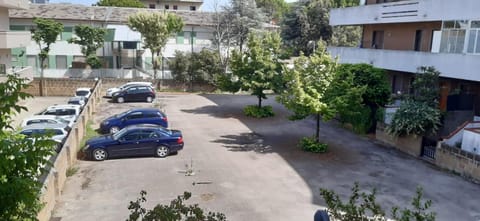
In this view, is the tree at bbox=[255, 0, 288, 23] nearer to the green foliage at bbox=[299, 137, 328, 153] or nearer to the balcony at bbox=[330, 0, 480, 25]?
the balcony at bbox=[330, 0, 480, 25]

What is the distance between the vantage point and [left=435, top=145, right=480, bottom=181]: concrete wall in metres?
16.4

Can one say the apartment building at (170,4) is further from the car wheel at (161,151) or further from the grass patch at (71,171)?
the grass patch at (71,171)

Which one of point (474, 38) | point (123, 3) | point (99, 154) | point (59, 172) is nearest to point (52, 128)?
point (99, 154)

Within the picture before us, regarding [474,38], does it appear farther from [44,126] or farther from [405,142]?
[44,126]

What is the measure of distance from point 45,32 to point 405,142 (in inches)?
1309

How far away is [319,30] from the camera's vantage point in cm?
4969

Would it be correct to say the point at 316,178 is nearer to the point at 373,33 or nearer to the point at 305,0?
the point at 373,33

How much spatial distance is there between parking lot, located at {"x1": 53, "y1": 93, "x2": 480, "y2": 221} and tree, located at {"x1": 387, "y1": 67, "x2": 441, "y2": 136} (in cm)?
142

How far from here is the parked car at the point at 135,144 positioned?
17938 mm

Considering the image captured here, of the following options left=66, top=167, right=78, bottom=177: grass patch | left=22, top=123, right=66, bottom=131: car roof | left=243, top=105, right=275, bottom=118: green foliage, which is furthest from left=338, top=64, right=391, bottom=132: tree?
left=22, top=123, right=66, bottom=131: car roof

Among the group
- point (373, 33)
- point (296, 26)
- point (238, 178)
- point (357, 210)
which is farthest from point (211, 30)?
point (357, 210)

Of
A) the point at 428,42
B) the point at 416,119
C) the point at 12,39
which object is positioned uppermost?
the point at 428,42

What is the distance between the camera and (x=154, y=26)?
3856 centimetres

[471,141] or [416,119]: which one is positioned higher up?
[416,119]
